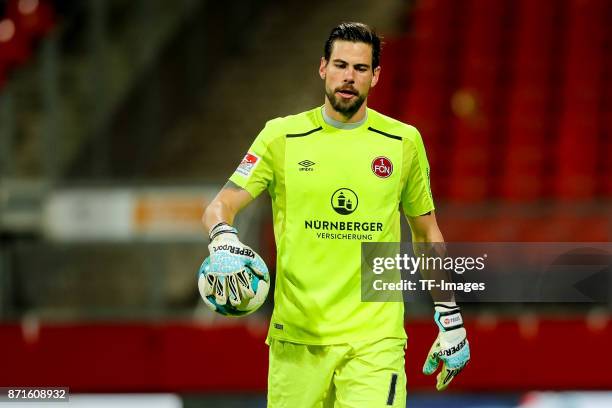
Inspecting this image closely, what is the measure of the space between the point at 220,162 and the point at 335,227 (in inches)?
307

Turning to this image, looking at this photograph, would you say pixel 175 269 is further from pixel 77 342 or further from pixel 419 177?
pixel 419 177

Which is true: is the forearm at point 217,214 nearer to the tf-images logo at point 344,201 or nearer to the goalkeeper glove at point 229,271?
the goalkeeper glove at point 229,271

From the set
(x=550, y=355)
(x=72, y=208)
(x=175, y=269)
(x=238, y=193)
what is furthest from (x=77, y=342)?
(x=238, y=193)

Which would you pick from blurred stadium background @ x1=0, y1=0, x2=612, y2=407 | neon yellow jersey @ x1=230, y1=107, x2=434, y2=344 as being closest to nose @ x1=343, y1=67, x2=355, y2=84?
neon yellow jersey @ x1=230, y1=107, x2=434, y2=344

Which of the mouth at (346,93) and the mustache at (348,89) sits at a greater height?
the mustache at (348,89)

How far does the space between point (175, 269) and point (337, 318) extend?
A: 176 inches

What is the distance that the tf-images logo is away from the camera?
4.84 meters

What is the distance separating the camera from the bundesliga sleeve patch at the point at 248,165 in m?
4.88

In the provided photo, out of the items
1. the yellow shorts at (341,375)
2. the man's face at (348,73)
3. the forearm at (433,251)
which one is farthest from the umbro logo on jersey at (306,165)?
the yellow shorts at (341,375)

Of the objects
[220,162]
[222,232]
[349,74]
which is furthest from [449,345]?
[220,162]

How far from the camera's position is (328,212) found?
484 centimetres

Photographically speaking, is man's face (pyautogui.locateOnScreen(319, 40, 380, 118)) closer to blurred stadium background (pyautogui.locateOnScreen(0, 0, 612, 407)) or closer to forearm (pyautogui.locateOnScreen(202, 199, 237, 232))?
forearm (pyautogui.locateOnScreen(202, 199, 237, 232))

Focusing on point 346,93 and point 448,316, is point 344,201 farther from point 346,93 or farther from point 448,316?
point 448,316

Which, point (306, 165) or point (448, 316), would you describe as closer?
point (306, 165)
